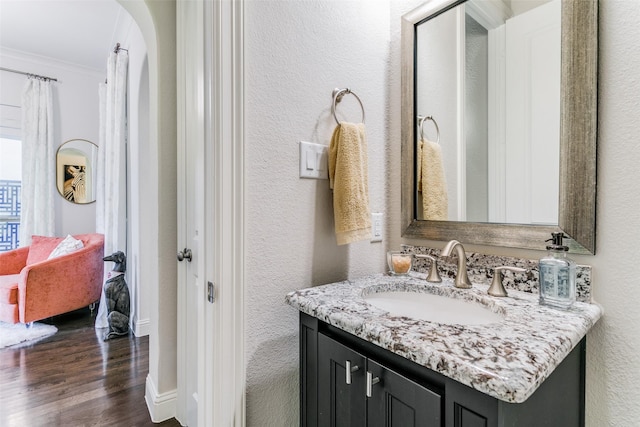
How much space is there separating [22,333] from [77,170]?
1.99 m

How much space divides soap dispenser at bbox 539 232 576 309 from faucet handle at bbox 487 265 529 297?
0.10m

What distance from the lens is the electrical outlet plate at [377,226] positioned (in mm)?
1248

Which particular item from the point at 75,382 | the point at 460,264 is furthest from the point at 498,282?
→ the point at 75,382

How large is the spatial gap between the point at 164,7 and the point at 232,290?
1559 millimetres

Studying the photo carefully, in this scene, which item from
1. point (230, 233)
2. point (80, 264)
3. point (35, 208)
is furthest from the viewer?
point (35, 208)

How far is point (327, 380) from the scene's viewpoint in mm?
818

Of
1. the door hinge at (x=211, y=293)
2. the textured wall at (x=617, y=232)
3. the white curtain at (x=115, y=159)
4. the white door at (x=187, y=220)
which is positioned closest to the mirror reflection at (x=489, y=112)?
the textured wall at (x=617, y=232)

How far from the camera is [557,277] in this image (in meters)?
0.79

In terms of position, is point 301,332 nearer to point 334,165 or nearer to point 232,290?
point 232,290

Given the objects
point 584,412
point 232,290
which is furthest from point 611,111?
point 232,290

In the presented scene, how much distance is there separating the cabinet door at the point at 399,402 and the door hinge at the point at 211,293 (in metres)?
0.48

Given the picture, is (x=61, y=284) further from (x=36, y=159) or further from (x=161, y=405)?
(x=161, y=405)

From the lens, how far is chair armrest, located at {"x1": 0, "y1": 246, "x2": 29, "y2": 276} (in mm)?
3205

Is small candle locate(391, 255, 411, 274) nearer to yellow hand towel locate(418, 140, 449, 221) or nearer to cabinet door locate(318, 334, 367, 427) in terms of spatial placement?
yellow hand towel locate(418, 140, 449, 221)
